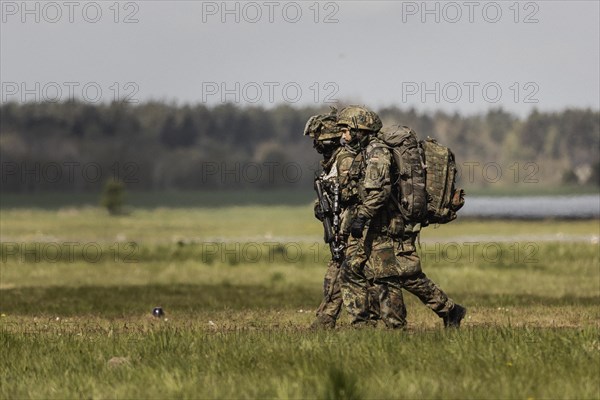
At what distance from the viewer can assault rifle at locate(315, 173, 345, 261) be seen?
14938mm

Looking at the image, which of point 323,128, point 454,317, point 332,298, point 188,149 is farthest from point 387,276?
point 188,149

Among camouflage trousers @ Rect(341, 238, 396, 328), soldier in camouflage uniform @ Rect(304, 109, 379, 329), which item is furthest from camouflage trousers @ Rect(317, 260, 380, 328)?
camouflage trousers @ Rect(341, 238, 396, 328)

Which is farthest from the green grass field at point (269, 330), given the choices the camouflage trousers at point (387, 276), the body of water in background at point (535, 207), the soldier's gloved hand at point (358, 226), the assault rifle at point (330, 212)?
the body of water in background at point (535, 207)

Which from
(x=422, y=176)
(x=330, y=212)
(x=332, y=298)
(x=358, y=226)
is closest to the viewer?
(x=358, y=226)

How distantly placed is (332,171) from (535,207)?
166ft

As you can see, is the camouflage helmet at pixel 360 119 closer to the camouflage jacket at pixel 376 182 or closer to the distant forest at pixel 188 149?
the camouflage jacket at pixel 376 182

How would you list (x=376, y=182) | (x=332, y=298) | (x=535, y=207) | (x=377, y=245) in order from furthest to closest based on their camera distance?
(x=535, y=207), (x=332, y=298), (x=377, y=245), (x=376, y=182)

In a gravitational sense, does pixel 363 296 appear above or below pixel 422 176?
below

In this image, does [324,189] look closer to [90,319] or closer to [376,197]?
[376,197]

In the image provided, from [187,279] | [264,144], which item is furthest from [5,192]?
[187,279]

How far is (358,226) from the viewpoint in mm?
14234

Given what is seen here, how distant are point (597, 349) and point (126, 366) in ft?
13.6

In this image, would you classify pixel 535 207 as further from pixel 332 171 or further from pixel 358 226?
pixel 358 226

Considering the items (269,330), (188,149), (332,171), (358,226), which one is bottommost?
(269,330)
